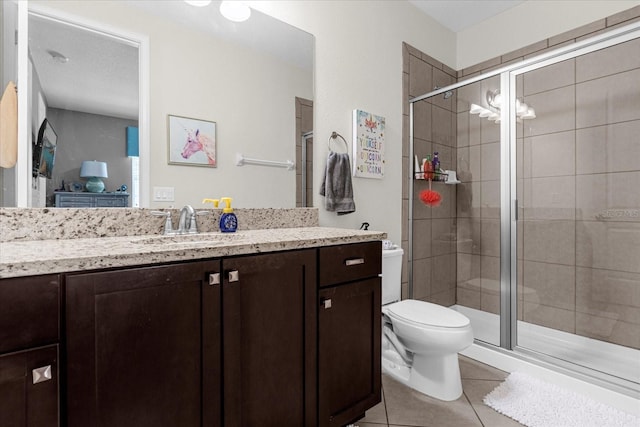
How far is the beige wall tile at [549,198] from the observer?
2.22 m

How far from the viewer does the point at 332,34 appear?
205 centimetres

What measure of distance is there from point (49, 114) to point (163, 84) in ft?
1.41

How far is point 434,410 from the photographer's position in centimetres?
163

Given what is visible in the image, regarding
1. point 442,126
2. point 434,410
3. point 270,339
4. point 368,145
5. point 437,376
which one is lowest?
point 434,410

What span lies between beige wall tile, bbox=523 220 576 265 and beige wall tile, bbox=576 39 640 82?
0.96 m

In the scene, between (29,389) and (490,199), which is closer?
(29,389)

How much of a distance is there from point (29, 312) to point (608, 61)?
2.93 m

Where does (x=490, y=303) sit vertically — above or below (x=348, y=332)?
below

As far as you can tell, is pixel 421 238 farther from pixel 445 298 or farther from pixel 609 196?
pixel 609 196

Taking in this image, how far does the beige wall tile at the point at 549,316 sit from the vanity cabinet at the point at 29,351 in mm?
2566

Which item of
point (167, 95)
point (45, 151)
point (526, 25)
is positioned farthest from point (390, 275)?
point (526, 25)

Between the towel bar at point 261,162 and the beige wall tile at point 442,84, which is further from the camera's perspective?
the beige wall tile at point 442,84

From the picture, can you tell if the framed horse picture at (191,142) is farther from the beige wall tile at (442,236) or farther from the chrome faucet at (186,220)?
the beige wall tile at (442,236)

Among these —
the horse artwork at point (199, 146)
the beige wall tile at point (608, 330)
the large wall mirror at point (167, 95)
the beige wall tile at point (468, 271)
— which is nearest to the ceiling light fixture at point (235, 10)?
the large wall mirror at point (167, 95)
